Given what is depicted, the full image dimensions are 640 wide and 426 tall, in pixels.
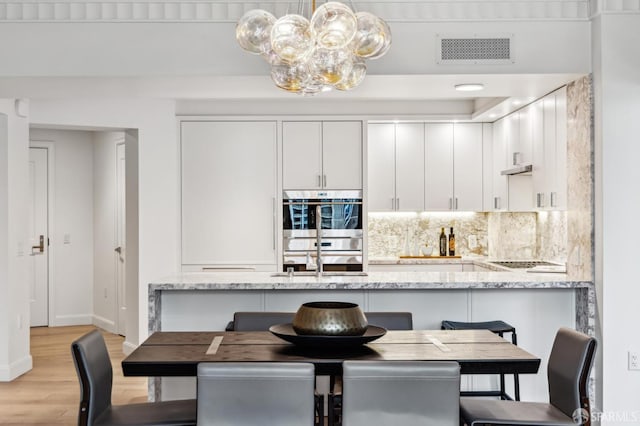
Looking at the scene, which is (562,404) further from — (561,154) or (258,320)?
(561,154)

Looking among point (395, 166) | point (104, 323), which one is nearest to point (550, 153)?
point (395, 166)

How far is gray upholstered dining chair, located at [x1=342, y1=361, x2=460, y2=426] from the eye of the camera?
2271mm

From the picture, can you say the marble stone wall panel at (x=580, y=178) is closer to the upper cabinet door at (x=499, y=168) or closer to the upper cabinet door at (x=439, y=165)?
the upper cabinet door at (x=499, y=168)

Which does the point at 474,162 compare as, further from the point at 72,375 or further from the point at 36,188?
the point at 36,188

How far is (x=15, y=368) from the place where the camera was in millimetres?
5348

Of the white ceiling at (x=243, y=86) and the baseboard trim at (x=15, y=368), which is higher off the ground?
the white ceiling at (x=243, y=86)

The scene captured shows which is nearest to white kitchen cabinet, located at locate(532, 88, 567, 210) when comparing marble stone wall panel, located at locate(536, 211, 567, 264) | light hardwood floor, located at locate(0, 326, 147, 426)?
marble stone wall panel, located at locate(536, 211, 567, 264)

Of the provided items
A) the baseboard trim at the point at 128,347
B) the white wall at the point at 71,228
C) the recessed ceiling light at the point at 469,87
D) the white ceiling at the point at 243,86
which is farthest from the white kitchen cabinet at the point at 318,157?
the white wall at the point at 71,228

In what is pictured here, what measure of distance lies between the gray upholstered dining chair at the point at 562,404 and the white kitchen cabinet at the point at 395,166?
349 centimetres

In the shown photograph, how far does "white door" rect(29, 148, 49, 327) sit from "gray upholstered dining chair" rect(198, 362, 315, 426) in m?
6.06

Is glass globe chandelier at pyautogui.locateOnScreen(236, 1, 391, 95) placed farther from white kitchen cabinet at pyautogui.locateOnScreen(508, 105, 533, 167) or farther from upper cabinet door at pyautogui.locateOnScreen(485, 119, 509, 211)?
upper cabinet door at pyautogui.locateOnScreen(485, 119, 509, 211)

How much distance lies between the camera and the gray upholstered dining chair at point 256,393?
2.27m

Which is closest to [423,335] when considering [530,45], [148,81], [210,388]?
[210,388]

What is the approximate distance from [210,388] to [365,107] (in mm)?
4327
